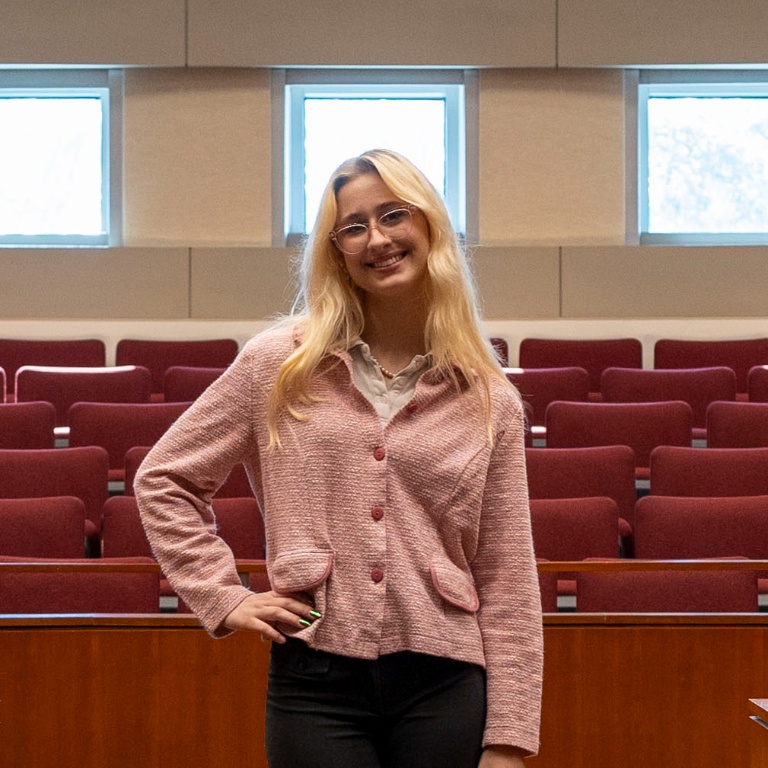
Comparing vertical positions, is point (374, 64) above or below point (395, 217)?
above

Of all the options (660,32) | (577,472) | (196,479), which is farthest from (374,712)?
(660,32)

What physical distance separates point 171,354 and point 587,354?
1178 millimetres

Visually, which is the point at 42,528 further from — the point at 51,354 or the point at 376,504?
the point at 51,354

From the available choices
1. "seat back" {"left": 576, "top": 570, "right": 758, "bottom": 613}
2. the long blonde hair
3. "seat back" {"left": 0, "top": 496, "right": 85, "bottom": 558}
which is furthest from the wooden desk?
"seat back" {"left": 0, "top": 496, "right": 85, "bottom": 558}

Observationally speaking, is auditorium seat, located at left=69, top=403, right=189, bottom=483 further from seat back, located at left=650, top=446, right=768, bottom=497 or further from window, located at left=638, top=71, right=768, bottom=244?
window, located at left=638, top=71, right=768, bottom=244

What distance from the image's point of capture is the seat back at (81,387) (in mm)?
2965

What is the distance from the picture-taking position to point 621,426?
2533mm

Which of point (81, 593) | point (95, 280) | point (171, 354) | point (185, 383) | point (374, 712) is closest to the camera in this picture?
point (374, 712)

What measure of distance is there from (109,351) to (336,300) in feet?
10.1

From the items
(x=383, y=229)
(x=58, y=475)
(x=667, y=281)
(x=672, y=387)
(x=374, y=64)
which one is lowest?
(x=58, y=475)

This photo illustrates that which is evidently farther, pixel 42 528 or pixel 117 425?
pixel 117 425

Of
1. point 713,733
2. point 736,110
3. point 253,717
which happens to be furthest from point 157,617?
point 736,110

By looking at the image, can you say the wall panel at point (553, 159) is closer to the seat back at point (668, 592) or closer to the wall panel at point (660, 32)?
the wall panel at point (660, 32)

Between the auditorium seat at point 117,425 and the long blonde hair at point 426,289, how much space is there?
174 cm
